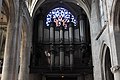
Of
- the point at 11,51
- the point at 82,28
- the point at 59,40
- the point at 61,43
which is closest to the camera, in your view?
the point at 11,51

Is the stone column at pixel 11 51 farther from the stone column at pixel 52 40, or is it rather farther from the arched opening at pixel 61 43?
the stone column at pixel 52 40

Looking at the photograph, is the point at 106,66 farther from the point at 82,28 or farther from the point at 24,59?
the point at 82,28

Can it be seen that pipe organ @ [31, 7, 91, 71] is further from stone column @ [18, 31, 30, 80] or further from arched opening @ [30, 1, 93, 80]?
stone column @ [18, 31, 30, 80]

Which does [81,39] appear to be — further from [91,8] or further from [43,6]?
[43,6]

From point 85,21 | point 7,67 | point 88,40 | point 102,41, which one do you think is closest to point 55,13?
point 85,21

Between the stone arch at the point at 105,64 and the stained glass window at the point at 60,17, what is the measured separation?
644cm

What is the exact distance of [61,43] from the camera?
17516 millimetres

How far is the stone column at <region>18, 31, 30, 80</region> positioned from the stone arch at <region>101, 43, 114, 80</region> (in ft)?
17.3

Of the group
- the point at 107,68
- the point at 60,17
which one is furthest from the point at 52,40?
the point at 107,68

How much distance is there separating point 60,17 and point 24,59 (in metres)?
6.29

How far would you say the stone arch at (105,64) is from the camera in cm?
1319

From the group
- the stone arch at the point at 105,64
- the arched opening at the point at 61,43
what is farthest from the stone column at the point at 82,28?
the stone arch at the point at 105,64

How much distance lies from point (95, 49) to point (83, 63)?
213 centimetres

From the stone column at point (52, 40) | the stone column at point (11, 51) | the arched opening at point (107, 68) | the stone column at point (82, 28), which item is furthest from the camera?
the stone column at point (82, 28)
